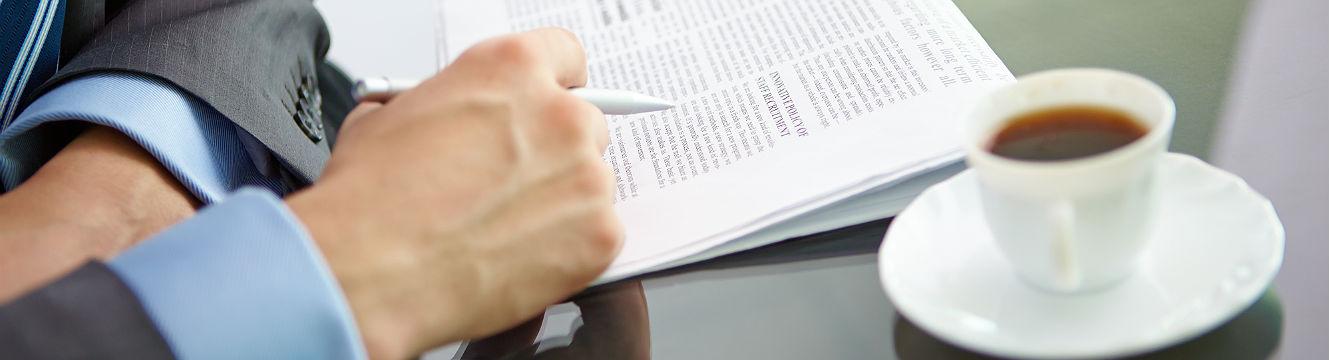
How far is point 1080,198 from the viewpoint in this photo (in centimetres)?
40

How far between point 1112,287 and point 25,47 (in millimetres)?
661

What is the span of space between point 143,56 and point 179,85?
0.04 meters

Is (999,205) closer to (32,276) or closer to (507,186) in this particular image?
(507,186)

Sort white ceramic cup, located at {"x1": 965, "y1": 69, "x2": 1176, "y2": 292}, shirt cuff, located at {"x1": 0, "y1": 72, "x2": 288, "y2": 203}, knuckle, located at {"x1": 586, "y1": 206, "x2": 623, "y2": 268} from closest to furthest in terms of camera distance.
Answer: white ceramic cup, located at {"x1": 965, "y1": 69, "x2": 1176, "y2": 292}
knuckle, located at {"x1": 586, "y1": 206, "x2": 623, "y2": 268}
shirt cuff, located at {"x1": 0, "y1": 72, "x2": 288, "y2": 203}

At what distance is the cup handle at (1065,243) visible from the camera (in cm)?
40

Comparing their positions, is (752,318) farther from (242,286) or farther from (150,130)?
(150,130)

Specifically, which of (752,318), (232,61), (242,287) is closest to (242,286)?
(242,287)

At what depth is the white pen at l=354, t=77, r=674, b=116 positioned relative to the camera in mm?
589

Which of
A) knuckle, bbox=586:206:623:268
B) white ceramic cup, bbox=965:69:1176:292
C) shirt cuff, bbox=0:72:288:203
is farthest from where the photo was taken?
shirt cuff, bbox=0:72:288:203

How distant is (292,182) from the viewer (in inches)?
27.9

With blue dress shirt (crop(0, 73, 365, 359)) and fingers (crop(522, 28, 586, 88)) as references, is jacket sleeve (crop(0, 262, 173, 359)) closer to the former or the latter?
blue dress shirt (crop(0, 73, 365, 359))

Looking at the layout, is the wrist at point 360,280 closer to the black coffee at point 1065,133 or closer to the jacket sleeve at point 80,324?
the jacket sleeve at point 80,324

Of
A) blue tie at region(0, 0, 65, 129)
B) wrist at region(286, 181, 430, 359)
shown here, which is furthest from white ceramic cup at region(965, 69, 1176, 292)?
blue tie at region(0, 0, 65, 129)

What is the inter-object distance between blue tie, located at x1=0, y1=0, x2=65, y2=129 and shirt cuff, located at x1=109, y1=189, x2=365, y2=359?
0.34 meters
